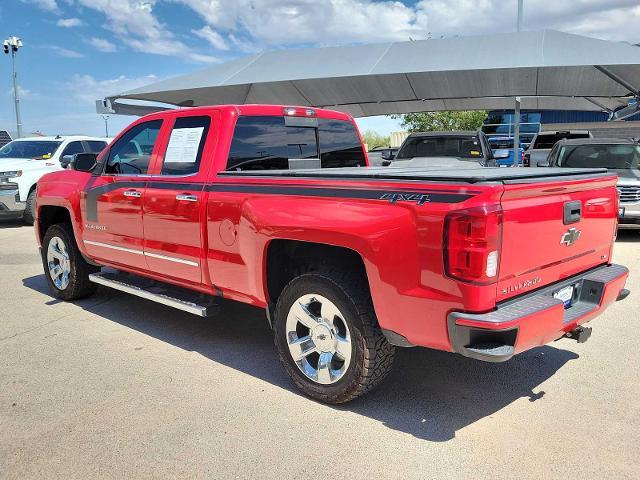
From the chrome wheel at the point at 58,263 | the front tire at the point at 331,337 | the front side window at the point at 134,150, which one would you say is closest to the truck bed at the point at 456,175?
the front tire at the point at 331,337

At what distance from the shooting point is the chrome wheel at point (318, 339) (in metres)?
3.53

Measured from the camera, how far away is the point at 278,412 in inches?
141

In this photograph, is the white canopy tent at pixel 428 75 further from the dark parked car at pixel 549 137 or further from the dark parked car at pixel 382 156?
the dark parked car at pixel 382 156

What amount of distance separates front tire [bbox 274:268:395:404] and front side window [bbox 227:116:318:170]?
47.5 inches

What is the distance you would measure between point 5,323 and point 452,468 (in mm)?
4563

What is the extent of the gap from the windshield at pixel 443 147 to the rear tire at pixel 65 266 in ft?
25.5

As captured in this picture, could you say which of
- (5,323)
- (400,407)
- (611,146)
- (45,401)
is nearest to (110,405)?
(45,401)

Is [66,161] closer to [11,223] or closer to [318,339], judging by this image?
[318,339]

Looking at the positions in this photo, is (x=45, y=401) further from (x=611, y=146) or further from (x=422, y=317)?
(x=611, y=146)

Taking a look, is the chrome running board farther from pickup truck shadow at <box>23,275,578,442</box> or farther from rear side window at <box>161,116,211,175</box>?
rear side window at <box>161,116,211,175</box>

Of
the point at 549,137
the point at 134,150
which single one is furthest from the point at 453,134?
the point at 549,137

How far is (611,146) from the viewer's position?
10586 millimetres

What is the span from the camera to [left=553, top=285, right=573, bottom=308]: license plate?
337 cm

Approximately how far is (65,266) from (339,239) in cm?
399
